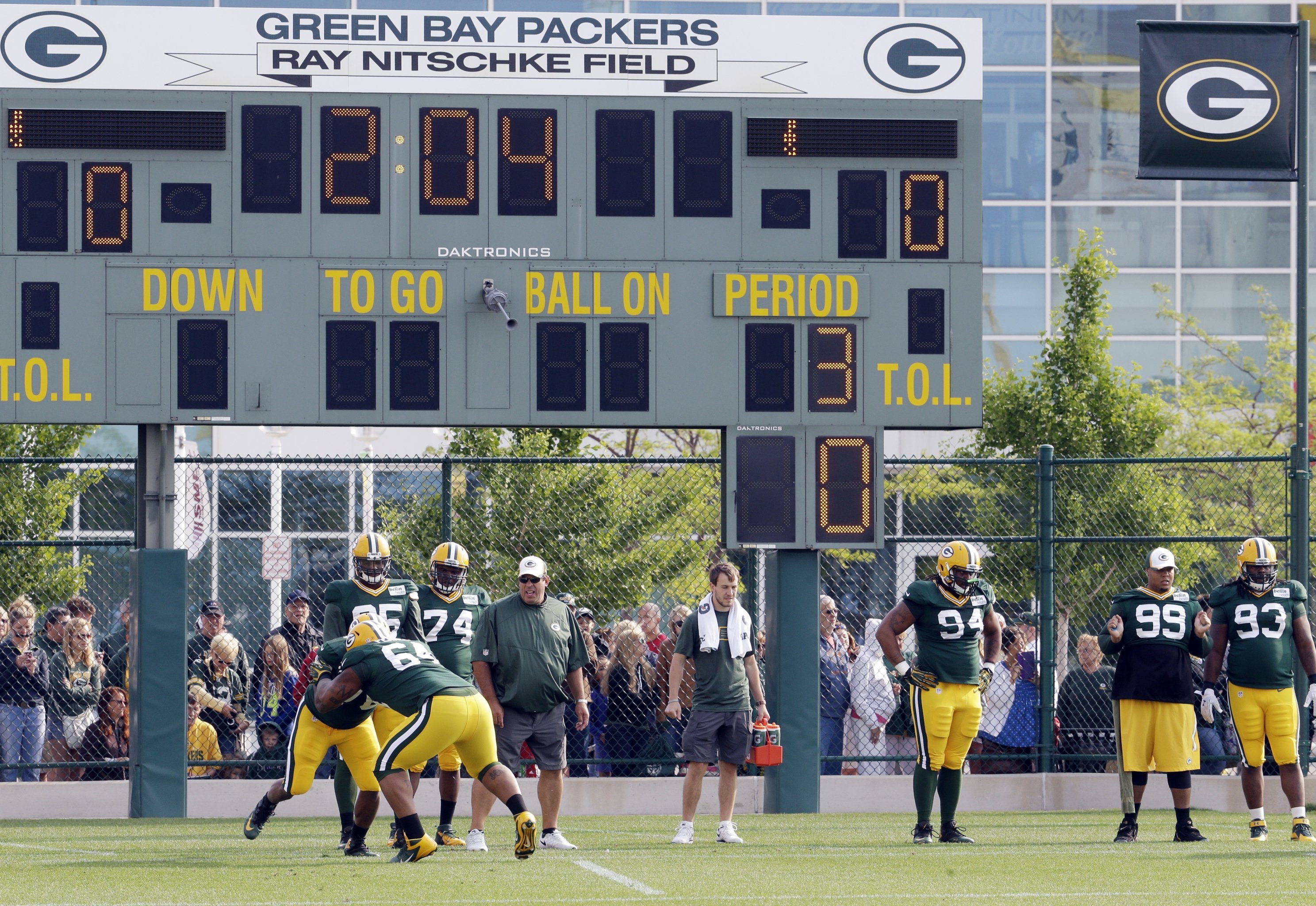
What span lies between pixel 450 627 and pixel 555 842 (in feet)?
4.67

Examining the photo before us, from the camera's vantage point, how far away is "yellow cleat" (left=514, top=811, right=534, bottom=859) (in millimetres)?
8758

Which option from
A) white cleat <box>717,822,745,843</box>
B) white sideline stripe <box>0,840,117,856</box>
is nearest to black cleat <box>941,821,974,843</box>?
white cleat <box>717,822,745,843</box>

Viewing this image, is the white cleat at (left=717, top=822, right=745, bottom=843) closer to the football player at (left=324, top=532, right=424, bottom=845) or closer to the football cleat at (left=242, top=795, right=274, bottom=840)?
the football player at (left=324, top=532, right=424, bottom=845)

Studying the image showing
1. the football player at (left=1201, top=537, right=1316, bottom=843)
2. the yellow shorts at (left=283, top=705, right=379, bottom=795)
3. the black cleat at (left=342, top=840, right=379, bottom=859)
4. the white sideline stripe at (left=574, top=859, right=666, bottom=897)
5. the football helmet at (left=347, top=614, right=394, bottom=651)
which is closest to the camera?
the white sideline stripe at (left=574, top=859, right=666, bottom=897)

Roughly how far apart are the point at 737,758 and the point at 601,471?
4.96m

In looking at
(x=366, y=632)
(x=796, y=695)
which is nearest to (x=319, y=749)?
(x=366, y=632)

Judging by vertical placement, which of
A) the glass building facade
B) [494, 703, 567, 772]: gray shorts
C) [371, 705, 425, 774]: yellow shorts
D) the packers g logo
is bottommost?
[494, 703, 567, 772]: gray shorts

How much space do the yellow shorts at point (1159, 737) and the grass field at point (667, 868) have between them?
52 centimetres

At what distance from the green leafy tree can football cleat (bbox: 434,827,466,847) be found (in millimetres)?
4323

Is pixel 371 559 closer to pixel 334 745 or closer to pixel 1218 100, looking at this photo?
pixel 334 745

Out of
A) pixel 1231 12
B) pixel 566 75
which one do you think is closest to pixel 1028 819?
pixel 566 75

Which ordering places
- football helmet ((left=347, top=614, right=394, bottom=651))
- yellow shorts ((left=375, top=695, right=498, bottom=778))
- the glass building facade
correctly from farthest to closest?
the glass building facade < football helmet ((left=347, top=614, right=394, bottom=651)) < yellow shorts ((left=375, top=695, right=498, bottom=778))

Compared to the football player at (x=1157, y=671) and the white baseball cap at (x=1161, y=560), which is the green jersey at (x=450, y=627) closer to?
the football player at (x=1157, y=671)

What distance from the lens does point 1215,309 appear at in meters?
43.6
